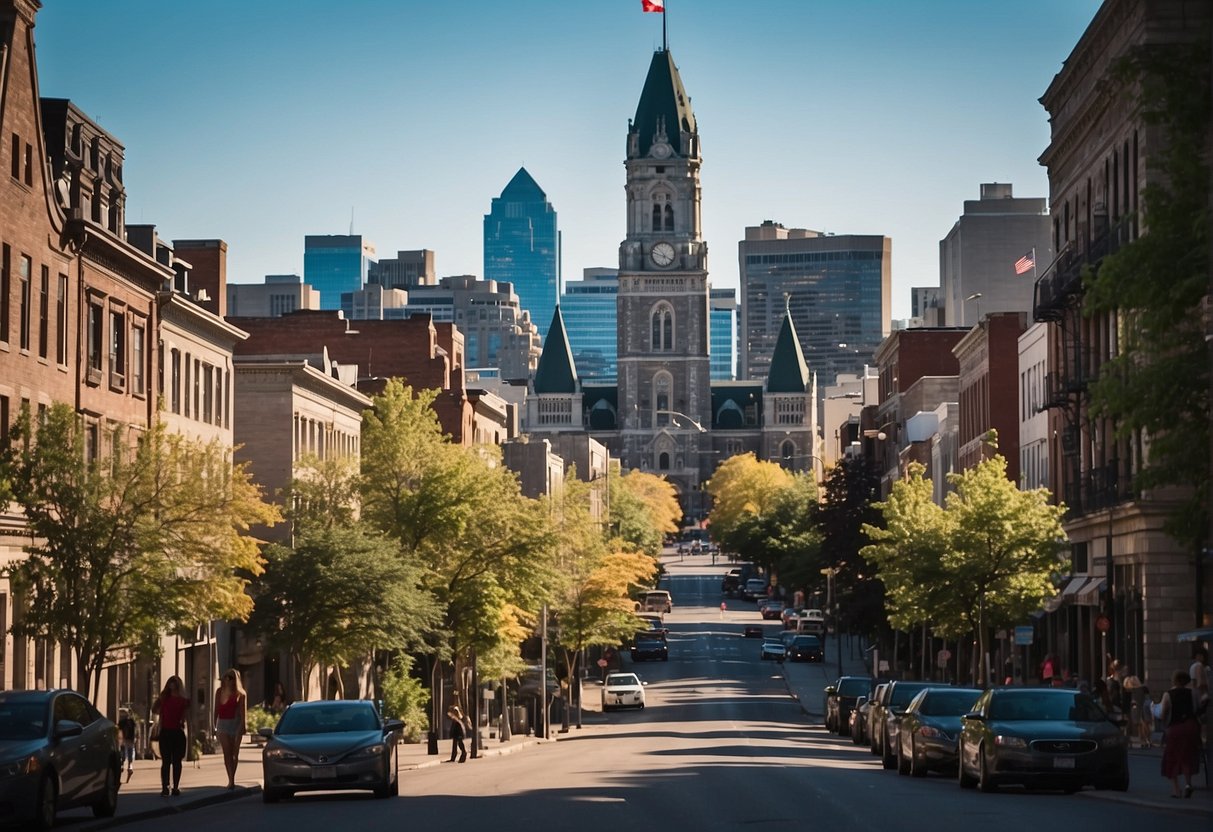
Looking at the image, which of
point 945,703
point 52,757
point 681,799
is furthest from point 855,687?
point 52,757

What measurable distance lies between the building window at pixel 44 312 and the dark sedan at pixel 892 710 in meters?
18.0

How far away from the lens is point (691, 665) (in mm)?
112562

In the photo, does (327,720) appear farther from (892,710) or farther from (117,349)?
(117,349)

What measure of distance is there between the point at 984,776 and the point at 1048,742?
1.17 m

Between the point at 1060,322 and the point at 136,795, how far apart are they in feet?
118

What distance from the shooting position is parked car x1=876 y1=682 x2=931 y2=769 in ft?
128

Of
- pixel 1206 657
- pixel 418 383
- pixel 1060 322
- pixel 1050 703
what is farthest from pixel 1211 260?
pixel 418 383

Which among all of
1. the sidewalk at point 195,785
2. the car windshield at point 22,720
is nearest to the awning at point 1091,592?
the sidewalk at point 195,785

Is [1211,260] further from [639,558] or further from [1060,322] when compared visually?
[639,558]

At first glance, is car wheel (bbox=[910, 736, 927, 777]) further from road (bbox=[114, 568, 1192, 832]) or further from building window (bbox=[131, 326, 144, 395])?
building window (bbox=[131, 326, 144, 395])

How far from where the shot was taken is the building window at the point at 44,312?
44.2m

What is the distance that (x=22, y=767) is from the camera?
2406 centimetres

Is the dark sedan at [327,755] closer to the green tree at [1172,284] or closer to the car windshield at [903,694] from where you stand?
the green tree at [1172,284]

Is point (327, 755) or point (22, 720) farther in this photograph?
point (327, 755)
